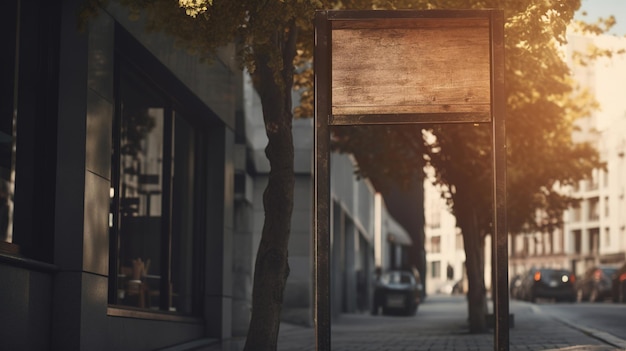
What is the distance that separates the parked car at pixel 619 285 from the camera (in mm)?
41781

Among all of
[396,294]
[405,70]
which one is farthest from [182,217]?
[396,294]

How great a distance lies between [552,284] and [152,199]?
1415 inches

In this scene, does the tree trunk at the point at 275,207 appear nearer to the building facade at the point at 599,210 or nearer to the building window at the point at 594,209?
the building facade at the point at 599,210

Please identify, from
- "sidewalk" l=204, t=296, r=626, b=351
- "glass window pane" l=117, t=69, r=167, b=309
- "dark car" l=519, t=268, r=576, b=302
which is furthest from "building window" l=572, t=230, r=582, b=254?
"glass window pane" l=117, t=69, r=167, b=309

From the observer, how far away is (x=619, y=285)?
139 feet

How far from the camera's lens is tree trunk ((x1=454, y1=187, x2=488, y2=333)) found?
872 inches

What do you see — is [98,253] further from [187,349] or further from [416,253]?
[416,253]

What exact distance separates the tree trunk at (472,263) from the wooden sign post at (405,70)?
555 inches

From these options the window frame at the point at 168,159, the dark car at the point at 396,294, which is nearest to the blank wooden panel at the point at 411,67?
the window frame at the point at 168,159

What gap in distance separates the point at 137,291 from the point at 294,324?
13.1 meters

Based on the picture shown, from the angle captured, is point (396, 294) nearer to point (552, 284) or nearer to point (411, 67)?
point (552, 284)

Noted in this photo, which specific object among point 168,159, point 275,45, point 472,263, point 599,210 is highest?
point 599,210

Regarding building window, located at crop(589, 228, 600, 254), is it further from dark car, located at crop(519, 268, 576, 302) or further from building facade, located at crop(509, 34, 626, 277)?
dark car, located at crop(519, 268, 576, 302)

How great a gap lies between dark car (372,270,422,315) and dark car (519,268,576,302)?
1037 cm
